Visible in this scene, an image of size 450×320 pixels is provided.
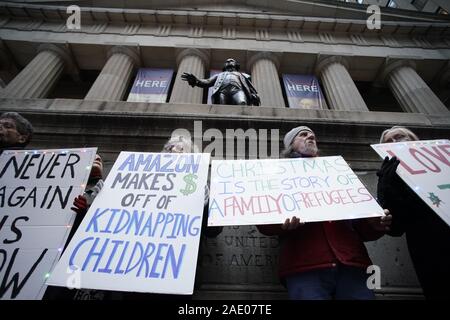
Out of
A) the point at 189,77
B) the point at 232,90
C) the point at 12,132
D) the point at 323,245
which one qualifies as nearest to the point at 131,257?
the point at 323,245

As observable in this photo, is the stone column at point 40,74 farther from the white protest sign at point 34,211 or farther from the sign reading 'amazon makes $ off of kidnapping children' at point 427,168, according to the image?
the sign reading 'amazon makes $ off of kidnapping children' at point 427,168

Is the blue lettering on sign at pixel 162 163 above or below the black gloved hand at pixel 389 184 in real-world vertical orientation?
above

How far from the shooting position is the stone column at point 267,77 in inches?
388

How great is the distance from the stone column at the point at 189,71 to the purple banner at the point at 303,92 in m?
3.74

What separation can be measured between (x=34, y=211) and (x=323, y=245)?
3.09 meters

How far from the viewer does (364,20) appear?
1415 centimetres

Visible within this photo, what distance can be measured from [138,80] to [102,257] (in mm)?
10121

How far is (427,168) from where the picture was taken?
10.2 ft

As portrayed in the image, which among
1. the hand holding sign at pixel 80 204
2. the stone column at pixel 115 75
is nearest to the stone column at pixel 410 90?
the hand holding sign at pixel 80 204

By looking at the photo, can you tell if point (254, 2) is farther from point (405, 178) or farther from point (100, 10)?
point (405, 178)

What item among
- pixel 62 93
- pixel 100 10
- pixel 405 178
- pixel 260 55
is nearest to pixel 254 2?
pixel 260 55

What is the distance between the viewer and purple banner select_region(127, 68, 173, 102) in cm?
983

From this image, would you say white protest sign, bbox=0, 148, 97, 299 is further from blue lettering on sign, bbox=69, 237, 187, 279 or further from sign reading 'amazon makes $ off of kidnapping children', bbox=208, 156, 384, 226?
sign reading 'amazon makes $ off of kidnapping children', bbox=208, 156, 384, 226
